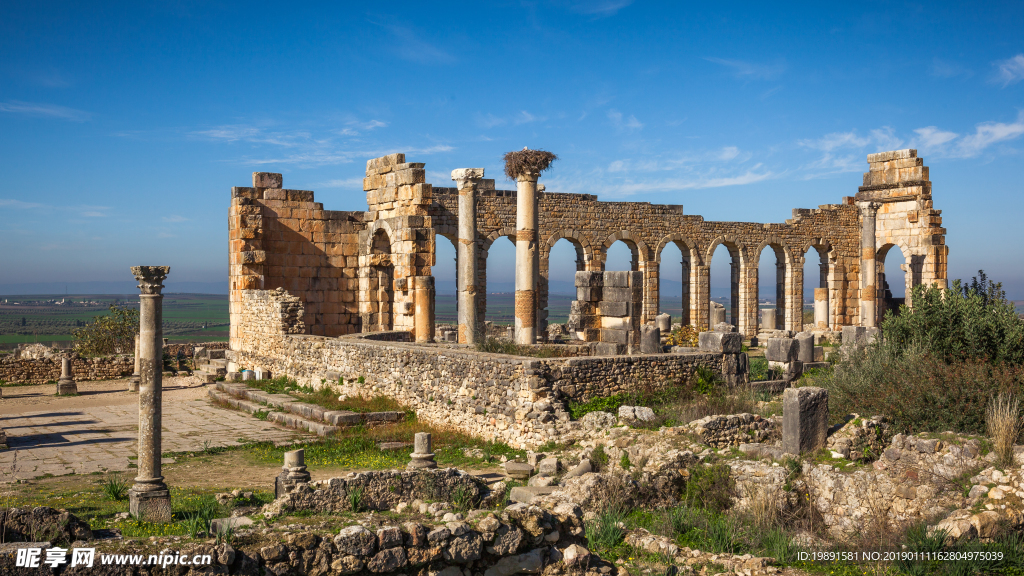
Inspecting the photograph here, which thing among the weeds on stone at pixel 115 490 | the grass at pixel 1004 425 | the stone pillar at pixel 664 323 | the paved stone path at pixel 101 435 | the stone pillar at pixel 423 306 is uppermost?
the stone pillar at pixel 423 306

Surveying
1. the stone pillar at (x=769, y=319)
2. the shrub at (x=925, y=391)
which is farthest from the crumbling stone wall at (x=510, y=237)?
the shrub at (x=925, y=391)

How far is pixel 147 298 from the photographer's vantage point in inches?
316

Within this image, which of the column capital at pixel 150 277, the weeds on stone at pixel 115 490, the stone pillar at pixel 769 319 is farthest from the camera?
the stone pillar at pixel 769 319

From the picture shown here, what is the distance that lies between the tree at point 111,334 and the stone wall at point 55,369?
339 centimetres

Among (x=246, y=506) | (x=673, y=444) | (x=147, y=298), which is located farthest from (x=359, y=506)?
(x=673, y=444)

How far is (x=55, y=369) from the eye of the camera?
70.1 ft

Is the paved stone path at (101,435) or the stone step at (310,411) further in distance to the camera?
the stone step at (310,411)

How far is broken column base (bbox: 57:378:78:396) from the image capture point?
18422 mm

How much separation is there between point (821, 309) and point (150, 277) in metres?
28.6

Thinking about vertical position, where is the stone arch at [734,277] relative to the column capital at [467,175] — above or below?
below

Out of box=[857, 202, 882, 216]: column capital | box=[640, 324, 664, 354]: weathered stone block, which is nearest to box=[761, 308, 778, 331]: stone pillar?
box=[857, 202, 882, 216]: column capital

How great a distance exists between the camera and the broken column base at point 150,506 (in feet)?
24.1

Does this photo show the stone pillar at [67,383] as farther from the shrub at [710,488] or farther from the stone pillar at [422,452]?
the shrub at [710,488]

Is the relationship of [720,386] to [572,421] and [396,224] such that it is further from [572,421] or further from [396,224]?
[396,224]
